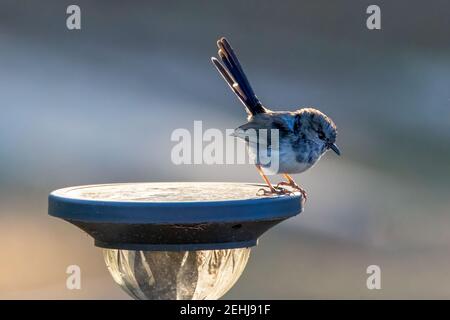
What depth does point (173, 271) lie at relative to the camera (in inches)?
116

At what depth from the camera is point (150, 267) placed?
294 cm

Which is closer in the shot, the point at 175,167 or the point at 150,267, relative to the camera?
the point at 150,267

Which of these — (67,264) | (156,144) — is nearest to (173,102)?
(156,144)

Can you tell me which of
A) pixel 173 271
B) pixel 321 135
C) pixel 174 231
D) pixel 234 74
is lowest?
pixel 173 271

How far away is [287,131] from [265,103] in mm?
2868

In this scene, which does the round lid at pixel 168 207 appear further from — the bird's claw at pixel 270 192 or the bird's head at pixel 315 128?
the bird's head at pixel 315 128

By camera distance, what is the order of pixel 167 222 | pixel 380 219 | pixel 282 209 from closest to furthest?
1. pixel 167 222
2. pixel 282 209
3. pixel 380 219

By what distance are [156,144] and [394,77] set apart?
6.10ft

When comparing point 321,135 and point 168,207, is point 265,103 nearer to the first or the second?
point 321,135

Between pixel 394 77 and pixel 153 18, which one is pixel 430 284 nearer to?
pixel 394 77

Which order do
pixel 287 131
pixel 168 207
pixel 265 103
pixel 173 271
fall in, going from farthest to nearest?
1. pixel 265 103
2. pixel 287 131
3. pixel 173 271
4. pixel 168 207

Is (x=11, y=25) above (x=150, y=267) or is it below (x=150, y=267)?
above

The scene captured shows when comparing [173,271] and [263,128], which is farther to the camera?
[263,128]

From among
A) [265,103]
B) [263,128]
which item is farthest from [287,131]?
[265,103]
